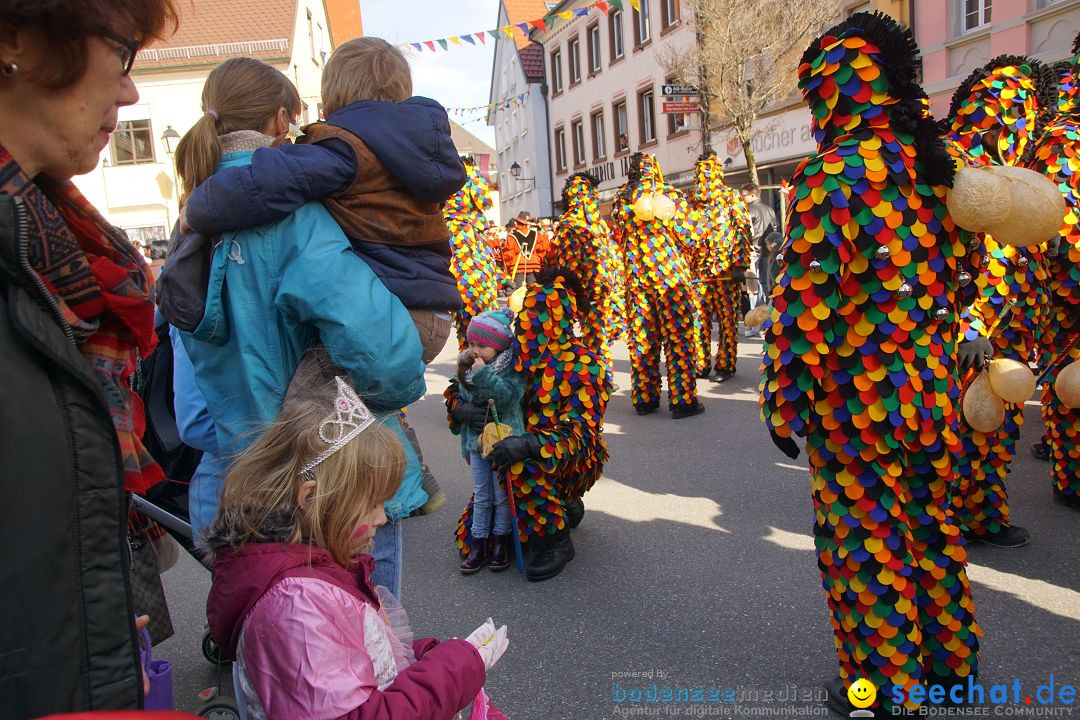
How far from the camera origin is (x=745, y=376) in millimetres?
9000

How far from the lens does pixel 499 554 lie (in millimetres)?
4191

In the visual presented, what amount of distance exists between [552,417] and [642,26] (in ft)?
73.9

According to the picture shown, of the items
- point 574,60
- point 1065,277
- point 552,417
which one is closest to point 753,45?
point 1065,277

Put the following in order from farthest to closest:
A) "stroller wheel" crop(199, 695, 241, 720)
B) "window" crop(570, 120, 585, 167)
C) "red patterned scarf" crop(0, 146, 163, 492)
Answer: "window" crop(570, 120, 585, 167), "stroller wheel" crop(199, 695, 241, 720), "red patterned scarf" crop(0, 146, 163, 492)

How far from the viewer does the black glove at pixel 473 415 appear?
412cm

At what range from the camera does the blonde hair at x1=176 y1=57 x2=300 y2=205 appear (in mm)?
1948

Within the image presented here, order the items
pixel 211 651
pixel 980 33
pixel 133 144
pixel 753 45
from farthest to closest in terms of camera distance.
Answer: pixel 133 144, pixel 753 45, pixel 980 33, pixel 211 651

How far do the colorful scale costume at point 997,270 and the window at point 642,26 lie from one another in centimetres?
2153

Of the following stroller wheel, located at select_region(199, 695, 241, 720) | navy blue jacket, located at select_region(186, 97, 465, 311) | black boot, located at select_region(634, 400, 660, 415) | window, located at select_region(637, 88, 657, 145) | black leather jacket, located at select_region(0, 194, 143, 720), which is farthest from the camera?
window, located at select_region(637, 88, 657, 145)

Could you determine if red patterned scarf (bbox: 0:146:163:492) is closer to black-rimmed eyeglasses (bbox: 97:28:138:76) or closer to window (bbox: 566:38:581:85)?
black-rimmed eyeglasses (bbox: 97:28:138:76)

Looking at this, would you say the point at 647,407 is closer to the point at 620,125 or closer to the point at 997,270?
the point at 997,270

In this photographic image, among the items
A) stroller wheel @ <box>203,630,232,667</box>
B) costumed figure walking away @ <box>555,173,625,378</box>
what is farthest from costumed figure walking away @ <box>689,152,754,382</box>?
stroller wheel @ <box>203,630,232,667</box>

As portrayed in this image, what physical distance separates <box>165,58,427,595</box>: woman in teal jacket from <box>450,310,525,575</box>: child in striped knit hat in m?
1.99

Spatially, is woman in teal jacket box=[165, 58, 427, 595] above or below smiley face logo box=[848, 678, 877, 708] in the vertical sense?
above
